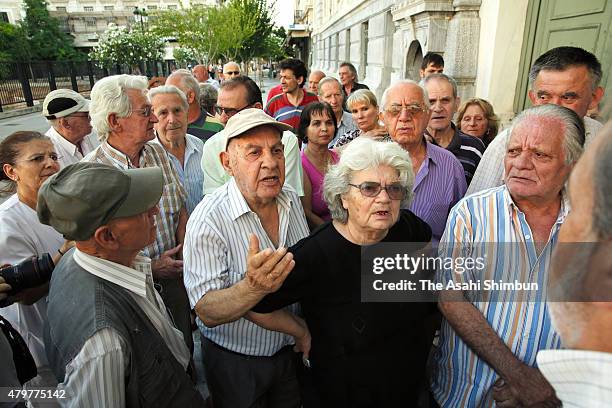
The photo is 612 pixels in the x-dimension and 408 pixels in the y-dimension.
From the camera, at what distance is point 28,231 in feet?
6.34

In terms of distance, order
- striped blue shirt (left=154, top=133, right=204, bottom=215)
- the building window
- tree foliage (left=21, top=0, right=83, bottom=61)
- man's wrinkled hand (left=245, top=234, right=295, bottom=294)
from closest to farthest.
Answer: man's wrinkled hand (left=245, top=234, right=295, bottom=294) < striped blue shirt (left=154, top=133, right=204, bottom=215) < the building window < tree foliage (left=21, top=0, right=83, bottom=61)

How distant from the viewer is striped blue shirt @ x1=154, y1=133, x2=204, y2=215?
3.09 m

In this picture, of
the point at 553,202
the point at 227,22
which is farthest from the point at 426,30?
the point at 227,22

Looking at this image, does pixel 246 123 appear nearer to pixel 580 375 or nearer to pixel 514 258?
pixel 514 258

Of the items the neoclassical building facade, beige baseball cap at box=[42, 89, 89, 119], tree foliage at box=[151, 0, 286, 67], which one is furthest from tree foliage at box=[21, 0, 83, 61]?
beige baseball cap at box=[42, 89, 89, 119]

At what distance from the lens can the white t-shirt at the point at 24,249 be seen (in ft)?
6.03

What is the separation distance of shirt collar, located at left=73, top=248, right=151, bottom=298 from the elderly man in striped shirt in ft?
4.67

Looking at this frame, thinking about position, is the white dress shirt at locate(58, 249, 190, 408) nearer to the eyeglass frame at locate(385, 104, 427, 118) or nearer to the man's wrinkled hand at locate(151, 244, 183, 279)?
the man's wrinkled hand at locate(151, 244, 183, 279)

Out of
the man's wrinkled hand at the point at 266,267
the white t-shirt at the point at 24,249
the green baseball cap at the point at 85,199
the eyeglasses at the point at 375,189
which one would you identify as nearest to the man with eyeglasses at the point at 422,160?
the eyeglasses at the point at 375,189

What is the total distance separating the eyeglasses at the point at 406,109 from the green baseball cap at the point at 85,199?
1.84 metres

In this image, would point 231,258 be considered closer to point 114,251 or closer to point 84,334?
point 114,251

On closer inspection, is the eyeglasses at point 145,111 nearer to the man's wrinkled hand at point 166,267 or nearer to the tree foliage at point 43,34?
the man's wrinkled hand at point 166,267

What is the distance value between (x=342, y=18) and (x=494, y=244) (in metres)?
18.1

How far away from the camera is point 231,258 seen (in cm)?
174
